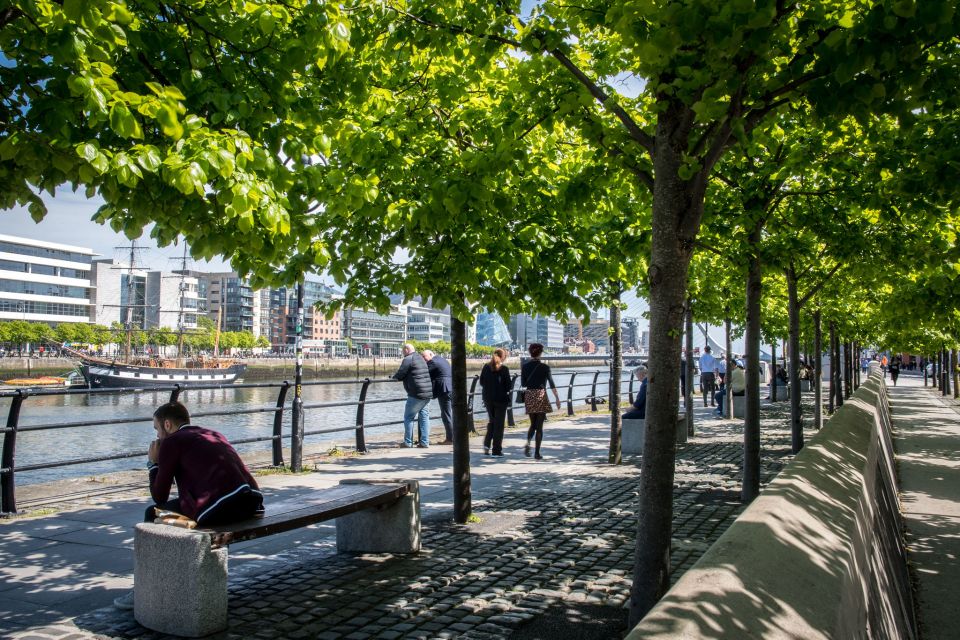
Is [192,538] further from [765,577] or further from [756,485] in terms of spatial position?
[756,485]

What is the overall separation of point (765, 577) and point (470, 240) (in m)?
4.29

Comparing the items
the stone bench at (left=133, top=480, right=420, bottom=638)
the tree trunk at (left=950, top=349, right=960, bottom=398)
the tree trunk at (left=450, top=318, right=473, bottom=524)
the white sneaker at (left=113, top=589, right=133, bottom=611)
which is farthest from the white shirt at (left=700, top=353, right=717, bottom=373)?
the white sneaker at (left=113, top=589, right=133, bottom=611)

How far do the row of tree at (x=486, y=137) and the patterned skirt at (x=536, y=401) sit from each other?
13.4ft

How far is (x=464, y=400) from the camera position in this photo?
7.09 metres

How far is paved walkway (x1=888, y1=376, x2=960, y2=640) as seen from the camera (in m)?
5.44

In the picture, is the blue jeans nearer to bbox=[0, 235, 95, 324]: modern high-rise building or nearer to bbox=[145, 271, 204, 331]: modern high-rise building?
bbox=[0, 235, 95, 324]: modern high-rise building

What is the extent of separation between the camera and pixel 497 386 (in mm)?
12414

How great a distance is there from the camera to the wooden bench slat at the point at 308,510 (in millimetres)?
4543

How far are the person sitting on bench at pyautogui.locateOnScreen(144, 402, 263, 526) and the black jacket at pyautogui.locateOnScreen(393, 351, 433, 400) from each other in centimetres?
845

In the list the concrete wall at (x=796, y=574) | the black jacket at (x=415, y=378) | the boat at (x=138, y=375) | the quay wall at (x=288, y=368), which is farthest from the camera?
the quay wall at (x=288, y=368)

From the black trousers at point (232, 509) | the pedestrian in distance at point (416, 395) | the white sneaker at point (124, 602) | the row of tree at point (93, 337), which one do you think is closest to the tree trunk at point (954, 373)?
the pedestrian in distance at point (416, 395)

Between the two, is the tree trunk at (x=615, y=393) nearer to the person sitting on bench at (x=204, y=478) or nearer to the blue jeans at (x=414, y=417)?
the blue jeans at (x=414, y=417)

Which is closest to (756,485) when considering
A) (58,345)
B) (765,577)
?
(765,577)

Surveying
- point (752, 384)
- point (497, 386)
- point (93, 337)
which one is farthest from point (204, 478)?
point (93, 337)
